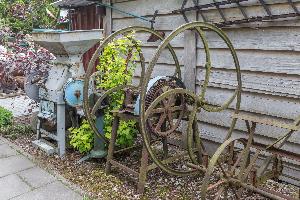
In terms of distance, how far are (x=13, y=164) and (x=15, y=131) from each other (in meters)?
1.53

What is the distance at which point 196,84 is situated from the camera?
16.9 feet

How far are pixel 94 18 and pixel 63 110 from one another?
3766mm

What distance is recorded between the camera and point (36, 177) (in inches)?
168

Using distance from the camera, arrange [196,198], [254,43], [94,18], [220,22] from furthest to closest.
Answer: [94,18] < [220,22] < [254,43] < [196,198]

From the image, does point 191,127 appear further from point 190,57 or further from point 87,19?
point 87,19

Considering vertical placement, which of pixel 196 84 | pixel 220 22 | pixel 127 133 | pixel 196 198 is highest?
pixel 220 22

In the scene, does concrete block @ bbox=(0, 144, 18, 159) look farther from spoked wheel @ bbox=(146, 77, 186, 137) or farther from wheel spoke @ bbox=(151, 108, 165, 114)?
wheel spoke @ bbox=(151, 108, 165, 114)

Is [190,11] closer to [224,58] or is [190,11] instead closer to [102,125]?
[224,58]

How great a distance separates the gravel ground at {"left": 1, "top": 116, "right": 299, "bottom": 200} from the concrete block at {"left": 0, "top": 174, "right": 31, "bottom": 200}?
0.51 m

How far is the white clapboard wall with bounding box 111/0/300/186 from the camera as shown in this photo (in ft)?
13.2

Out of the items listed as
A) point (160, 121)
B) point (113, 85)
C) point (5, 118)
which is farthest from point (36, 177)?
point (5, 118)

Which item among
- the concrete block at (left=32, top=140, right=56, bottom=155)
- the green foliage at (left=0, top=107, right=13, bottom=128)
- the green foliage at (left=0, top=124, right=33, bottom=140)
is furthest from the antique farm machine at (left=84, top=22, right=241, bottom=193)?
the green foliage at (left=0, top=107, right=13, bottom=128)

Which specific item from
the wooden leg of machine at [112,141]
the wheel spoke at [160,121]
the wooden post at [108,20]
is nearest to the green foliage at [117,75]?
the wooden leg of machine at [112,141]

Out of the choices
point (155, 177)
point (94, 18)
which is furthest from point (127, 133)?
point (94, 18)
